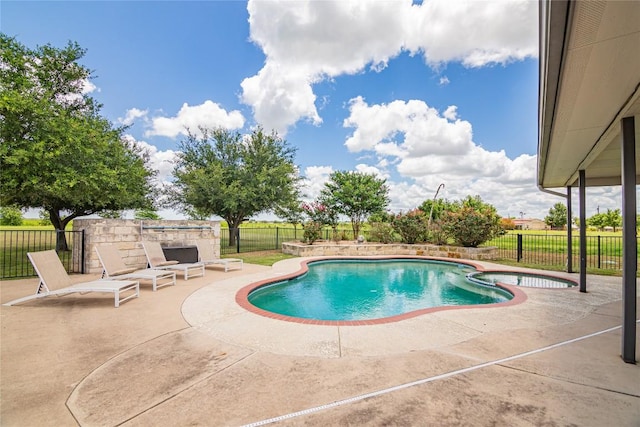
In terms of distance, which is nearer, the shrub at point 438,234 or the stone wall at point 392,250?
the stone wall at point 392,250

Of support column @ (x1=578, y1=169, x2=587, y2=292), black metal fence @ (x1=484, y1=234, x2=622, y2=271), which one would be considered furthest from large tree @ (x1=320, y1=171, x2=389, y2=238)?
support column @ (x1=578, y1=169, x2=587, y2=292)

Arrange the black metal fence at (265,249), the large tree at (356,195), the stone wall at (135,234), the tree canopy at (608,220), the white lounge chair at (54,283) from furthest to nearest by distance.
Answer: the tree canopy at (608,220) → the large tree at (356,195) → the black metal fence at (265,249) → the stone wall at (135,234) → the white lounge chair at (54,283)

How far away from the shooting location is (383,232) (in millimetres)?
15367

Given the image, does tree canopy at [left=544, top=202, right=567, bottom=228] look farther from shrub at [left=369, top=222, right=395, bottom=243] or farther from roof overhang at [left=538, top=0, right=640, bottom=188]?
roof overhang at [left=538, top=0, right=640, bottom=188]

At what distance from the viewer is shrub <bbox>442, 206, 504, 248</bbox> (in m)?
12.6

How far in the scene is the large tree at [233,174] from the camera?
15.9 meters

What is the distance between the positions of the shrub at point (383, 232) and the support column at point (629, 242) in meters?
11.9

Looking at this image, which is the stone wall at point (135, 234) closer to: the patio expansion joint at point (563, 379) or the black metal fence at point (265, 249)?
the black metal fence at point (265, 249)

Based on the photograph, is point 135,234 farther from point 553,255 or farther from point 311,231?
point 553,255

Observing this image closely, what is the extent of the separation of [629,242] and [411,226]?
37.4 ft

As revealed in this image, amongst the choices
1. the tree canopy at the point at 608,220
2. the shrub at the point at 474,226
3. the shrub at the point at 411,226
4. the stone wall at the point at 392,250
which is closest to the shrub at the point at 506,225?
the shrub at the point at 474,226

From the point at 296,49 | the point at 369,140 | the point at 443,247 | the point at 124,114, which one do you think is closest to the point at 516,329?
the point at 443,247

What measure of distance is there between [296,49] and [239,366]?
1131 centimetres

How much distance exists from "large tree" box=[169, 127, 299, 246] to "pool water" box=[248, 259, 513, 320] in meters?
7.05
